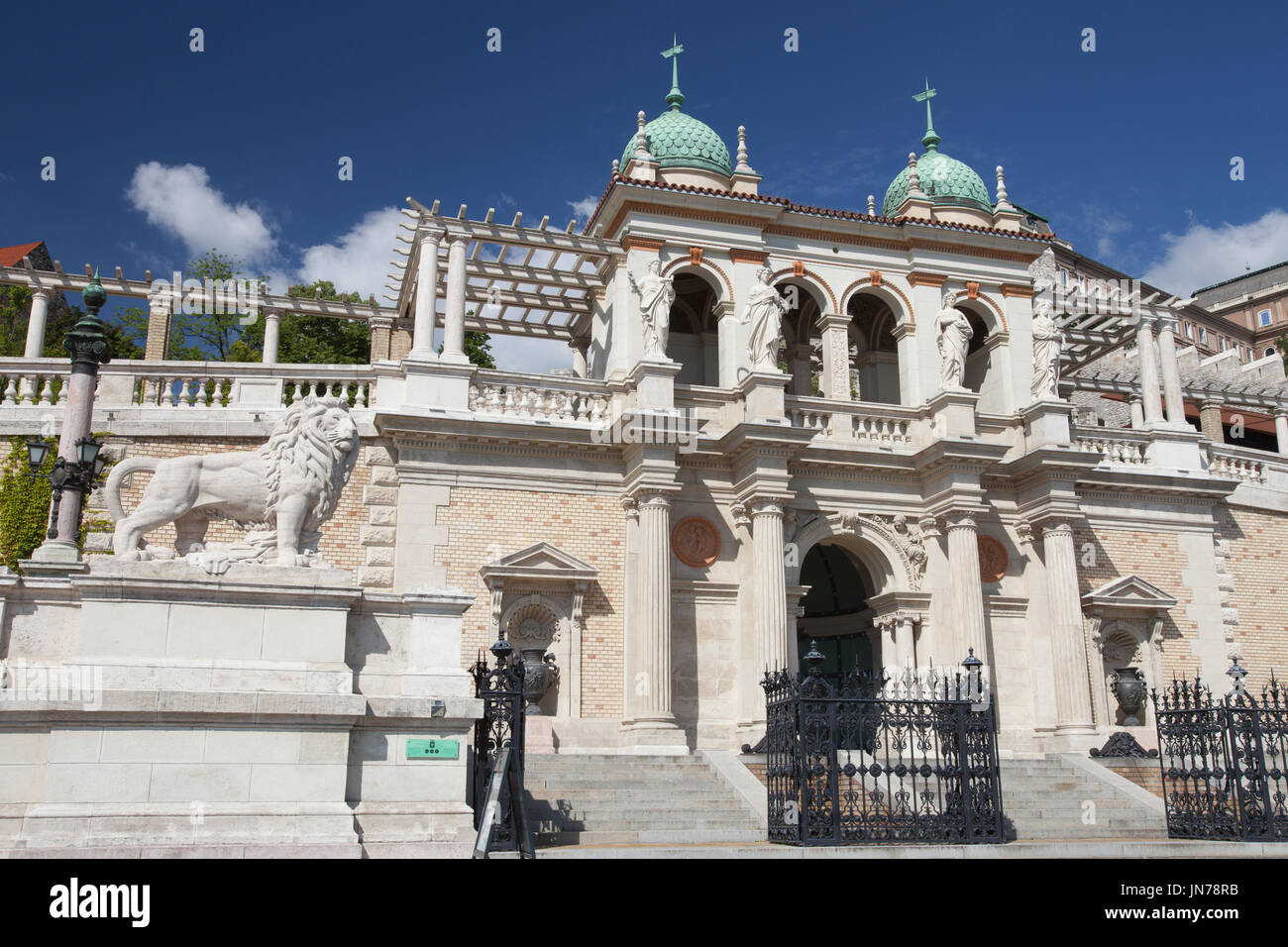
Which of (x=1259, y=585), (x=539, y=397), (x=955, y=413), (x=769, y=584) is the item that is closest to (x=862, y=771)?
(x=769, y=584)

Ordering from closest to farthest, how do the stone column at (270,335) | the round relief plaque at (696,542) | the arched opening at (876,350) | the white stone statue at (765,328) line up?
the round relief plaque at (696,542), the white stone statue at (765,328), the arched opening at (876,350), the stone column at (270,335)

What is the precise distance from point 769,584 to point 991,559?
5820 millimetres

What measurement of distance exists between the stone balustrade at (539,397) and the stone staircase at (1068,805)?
401 inches

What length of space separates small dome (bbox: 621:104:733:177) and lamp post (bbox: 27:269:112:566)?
44.1 feet

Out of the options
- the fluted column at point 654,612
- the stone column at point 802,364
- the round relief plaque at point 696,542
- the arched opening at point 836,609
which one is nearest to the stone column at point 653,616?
the fluted column at point 654,612

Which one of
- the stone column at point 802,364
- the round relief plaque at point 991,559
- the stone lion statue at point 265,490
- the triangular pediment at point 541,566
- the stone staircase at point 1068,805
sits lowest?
the stone staircase at point 1068,805

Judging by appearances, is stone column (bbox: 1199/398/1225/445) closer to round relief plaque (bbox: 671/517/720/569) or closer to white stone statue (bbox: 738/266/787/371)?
white stone statue (bbox: 738/266/787/371)

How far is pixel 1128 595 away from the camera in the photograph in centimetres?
2506

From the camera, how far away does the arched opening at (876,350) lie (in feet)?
94.7

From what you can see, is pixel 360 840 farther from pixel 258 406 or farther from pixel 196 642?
pixel 258 406

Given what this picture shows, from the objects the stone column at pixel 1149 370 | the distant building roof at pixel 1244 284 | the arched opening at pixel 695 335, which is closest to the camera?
the stone column at pixel 1149 370

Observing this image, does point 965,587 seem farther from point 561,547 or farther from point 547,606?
point 547,606

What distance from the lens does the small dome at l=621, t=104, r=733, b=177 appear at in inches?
1047

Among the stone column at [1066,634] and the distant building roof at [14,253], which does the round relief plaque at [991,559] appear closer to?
the stone column at [1066,634]
